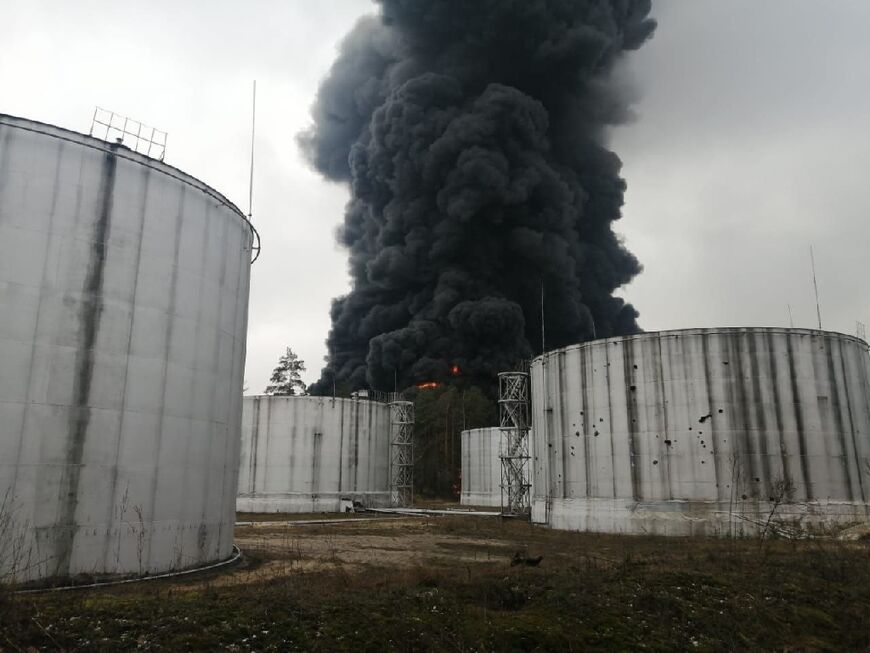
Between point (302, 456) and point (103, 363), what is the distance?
110 ft

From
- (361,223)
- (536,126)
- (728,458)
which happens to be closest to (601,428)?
(728,458)

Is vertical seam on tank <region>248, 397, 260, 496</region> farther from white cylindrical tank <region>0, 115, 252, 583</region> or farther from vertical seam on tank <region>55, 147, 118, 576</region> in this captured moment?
vertical seam on tank <region>55, 147, 118, 576</region>

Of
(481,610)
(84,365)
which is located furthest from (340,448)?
(481,610)

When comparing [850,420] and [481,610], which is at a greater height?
[850,420]

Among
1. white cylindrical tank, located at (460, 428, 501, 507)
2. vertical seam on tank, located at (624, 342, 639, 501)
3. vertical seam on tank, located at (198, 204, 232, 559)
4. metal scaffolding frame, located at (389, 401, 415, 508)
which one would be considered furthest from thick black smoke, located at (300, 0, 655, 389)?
vertical seam on tank, located at (198, 204, 232, 559)

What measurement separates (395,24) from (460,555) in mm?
90782

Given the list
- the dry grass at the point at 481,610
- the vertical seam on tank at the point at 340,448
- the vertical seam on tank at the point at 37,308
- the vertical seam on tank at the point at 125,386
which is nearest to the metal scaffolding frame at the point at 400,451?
the vertical seam on tank at the point at 340,448

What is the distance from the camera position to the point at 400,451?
52.3m

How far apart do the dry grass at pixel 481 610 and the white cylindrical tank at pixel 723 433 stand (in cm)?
951

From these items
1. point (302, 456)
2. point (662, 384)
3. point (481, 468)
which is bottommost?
point (481, 468)

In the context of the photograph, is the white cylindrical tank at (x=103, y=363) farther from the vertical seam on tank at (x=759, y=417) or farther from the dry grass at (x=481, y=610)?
the vertical seam on tank at (x=759, y=417)

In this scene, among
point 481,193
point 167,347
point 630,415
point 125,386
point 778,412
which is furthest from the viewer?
point 481,193

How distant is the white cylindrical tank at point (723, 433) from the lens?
25.4 meters

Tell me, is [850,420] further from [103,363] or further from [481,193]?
[481,193]
